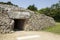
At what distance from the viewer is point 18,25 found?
20.0 metres

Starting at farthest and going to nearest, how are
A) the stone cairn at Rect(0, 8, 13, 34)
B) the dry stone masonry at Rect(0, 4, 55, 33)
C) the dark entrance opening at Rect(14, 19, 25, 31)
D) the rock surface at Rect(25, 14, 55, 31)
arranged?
the dark entrance opening at Rect(14, 19, 25, 31), the rock surface at Rect(25, 14, 55, 31), the dry stone masonry at Rect(0, 4, 55, 33), the stone cairn at Rect(0, 8, 13, 34)

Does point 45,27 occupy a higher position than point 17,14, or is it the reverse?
point 17,14

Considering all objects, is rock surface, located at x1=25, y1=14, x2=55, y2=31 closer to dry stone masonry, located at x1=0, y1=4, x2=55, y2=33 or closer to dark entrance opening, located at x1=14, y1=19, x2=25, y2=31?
dry stone masonry, located at x1=0, y1=4, x2=55, y2=33

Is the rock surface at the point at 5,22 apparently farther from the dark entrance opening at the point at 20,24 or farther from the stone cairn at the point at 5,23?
the dark entrance opening at the point at 20,24

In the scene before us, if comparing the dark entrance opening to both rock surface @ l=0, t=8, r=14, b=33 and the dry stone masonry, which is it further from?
rock surface @ l=0, t=8, r=14, b=33

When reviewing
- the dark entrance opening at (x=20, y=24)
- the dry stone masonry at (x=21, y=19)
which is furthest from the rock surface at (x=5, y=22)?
the dark entrance opening at (x=20, y=24)

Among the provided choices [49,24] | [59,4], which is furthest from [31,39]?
[59,4]

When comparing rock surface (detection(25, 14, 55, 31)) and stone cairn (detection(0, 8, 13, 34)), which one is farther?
rock surface (detection(25, 14, 55, 31))

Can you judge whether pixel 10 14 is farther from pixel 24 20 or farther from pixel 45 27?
pixel 45 27

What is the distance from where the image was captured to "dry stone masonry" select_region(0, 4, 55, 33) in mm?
15625

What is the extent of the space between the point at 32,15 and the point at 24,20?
4.40ft

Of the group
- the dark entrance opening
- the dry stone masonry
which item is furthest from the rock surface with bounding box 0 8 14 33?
the dark entrance opening

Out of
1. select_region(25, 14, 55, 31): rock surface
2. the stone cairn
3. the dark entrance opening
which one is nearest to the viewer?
the stone cairn

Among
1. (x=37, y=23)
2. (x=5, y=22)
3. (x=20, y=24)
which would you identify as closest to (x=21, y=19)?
(x=20, y=24)
